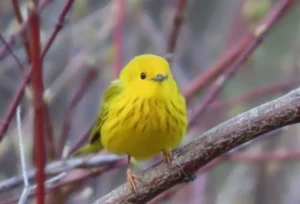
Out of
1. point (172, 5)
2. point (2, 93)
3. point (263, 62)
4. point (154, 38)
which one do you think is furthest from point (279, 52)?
point (2, 93)

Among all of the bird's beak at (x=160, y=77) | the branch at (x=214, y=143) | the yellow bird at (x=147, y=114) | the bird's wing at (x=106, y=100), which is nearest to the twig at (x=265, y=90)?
the bird's wing at (x=106, y=100)

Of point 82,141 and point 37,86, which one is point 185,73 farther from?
point 37,86

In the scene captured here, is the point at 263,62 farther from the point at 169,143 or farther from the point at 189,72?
the point at 169,143

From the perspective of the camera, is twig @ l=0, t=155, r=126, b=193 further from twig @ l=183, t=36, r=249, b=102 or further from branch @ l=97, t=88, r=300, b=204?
twig @ l=183, t=36, r=249, b=102

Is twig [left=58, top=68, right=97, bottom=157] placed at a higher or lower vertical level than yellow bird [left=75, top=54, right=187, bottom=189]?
higher

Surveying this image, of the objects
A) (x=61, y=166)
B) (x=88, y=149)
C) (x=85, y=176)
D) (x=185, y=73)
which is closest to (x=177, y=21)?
(x=88, y=149)

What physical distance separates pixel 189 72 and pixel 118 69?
96.3 inches

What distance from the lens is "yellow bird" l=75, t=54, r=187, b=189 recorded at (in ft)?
8.77

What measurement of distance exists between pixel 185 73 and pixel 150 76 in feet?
9.38

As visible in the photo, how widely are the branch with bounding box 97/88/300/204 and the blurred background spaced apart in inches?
41.6

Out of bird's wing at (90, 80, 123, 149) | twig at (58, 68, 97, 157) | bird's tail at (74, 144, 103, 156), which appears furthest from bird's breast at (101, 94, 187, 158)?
twig at (58, 68, 97, 157)

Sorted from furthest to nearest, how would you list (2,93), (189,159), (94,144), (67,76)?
1. (2,93)
2. (67,76)
3. (94,144)
4. (189,159)

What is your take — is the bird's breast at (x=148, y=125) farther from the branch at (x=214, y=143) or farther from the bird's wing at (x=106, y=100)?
the branch at (x=214, y=143)

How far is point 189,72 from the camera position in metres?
5.96
